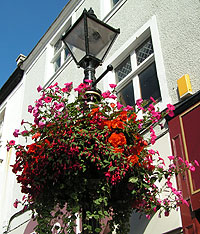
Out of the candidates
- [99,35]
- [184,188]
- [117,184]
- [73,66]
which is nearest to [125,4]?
[73,66]

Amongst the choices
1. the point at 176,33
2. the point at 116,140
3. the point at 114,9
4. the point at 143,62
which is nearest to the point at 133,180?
the point at 116,140

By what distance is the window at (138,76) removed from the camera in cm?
598

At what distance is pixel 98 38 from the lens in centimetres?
417

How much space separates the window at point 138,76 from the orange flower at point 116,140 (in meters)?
2.54

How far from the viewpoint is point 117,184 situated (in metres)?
3.23

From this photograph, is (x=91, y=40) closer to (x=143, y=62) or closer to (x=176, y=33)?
(x=176, y=33)

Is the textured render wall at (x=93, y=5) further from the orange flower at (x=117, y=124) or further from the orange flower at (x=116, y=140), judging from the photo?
the orange flower at (x=116, y=140)

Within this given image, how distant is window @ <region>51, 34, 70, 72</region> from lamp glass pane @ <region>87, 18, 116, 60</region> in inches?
235

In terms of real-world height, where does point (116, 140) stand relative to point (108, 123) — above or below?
below

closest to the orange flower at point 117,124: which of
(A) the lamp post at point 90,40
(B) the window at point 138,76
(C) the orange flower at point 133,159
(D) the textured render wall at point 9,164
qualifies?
(C) the orange flower at point 133,159

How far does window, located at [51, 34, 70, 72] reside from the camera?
10.3 meters

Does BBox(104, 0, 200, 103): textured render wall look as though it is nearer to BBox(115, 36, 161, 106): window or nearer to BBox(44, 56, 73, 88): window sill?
BBox(115, 36, 161, 106): window

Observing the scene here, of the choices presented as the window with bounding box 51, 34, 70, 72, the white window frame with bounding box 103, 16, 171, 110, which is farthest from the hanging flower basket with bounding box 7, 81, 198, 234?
the window with bounding box 51, 34, 70, 72

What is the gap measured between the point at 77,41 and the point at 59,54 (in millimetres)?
6630
